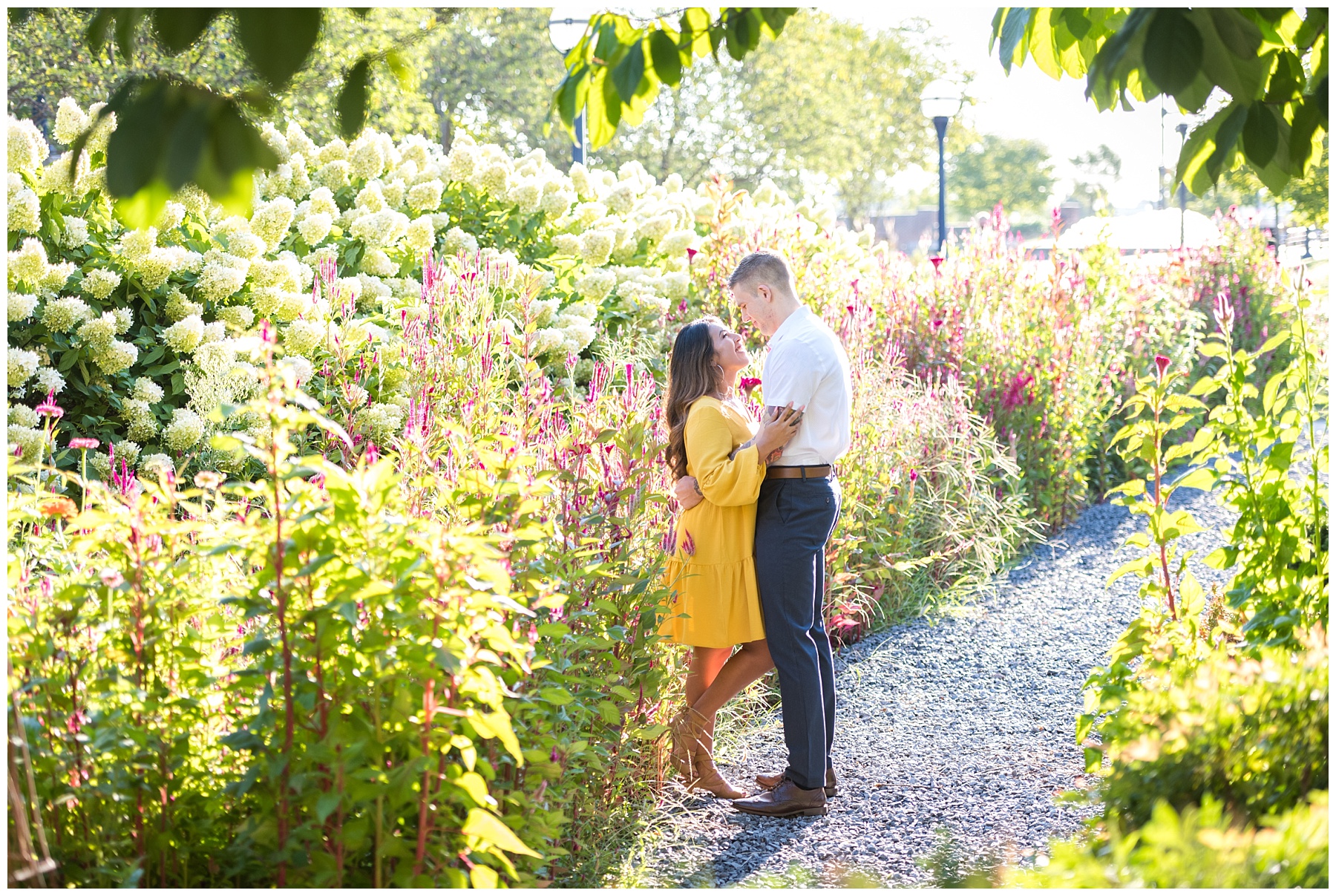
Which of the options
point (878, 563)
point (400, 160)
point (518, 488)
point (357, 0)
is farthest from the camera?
point (400, 160)

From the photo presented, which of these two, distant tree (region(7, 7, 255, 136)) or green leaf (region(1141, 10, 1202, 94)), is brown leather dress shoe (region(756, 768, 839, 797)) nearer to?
green leaf (region(1141, 10, 1202, 94))

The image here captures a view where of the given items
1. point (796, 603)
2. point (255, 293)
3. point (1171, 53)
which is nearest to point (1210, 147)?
point (1171, 53)

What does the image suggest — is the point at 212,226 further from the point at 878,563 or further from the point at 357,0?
the point at 357,0

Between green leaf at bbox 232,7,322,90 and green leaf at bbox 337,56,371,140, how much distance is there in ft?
0.79

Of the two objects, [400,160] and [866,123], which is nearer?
[400,160]

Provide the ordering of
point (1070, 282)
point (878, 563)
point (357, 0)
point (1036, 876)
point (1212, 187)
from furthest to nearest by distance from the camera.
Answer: point (1070, 282) → point (878, 563) → point (1212, 187) → point (357, 0) → point (1036, 876)

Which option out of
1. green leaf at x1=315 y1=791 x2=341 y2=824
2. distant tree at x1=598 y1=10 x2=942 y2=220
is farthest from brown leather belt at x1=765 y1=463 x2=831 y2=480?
distant tree at x1=598 y1=10 x2=942 y2=220

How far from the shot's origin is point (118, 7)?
1.59 meters

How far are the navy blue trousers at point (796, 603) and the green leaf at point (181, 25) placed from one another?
2.31 meters

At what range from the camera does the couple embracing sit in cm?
343

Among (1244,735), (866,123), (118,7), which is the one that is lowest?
(1244,735)

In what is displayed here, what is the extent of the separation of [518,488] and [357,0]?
3.43 ft

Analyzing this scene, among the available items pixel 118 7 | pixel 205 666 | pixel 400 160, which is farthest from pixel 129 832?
pixel 400 160

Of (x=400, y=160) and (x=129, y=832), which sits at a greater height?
(x=400, y=160)
